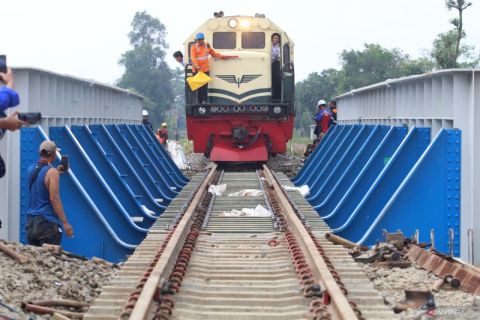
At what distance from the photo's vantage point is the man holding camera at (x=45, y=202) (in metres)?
8.60

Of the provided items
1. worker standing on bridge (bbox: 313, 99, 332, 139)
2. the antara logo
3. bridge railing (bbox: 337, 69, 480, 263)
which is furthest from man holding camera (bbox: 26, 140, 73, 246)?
worker standing on bridge (bbox: 313, 99, 332, 139)

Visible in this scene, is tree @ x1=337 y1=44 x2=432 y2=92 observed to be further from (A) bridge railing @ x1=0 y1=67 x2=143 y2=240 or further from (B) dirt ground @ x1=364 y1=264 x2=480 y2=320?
(B) dirt ground @ x1=364 y1=264 x2=480 y2=320

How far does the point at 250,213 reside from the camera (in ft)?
41.2

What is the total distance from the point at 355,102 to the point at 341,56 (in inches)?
2739

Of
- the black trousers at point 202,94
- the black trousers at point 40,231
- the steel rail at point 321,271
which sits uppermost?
the black trousers at point 202,94

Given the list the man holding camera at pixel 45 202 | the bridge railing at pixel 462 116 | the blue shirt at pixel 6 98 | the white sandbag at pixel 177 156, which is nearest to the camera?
the blue shirt at pixel 6 98

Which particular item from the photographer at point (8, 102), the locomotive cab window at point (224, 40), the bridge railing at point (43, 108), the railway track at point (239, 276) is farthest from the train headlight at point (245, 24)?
the photographer at point (8, 102)

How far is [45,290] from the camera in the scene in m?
6.88

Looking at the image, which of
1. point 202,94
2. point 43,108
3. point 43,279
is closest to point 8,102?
point 43,279

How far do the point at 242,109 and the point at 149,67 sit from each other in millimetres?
93780

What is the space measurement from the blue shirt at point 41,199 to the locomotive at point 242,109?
12.0 m

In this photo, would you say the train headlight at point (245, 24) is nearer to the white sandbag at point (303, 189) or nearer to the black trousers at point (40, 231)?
the white sandbag at point (303, 189)

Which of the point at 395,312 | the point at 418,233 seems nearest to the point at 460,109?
the point at 418,233

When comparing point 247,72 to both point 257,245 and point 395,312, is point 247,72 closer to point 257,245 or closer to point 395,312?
point 257,245
